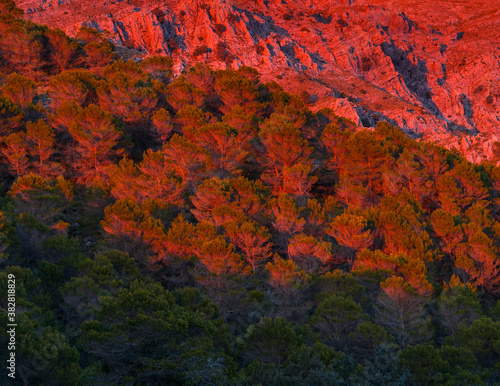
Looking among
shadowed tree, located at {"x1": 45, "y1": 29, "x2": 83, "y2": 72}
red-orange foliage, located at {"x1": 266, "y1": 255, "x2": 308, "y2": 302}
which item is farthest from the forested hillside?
shadowed tree, located at {"x1": 45, "y1": 29, "x2": 83, "y2": 72}

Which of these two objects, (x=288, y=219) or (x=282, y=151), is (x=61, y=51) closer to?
(x=282, y=151)

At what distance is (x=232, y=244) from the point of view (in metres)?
22.0

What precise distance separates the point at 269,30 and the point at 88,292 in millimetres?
60316

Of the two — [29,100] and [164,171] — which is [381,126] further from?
[29,100]

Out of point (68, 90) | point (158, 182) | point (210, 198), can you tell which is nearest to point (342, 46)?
point (68, 90)

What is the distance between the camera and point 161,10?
66062 mm

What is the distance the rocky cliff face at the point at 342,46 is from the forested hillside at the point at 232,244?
19.0 metres

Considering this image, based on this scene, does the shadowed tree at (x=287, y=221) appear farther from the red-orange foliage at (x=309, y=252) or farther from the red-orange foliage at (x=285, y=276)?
the red-orange foliage at (x=285, y=276)

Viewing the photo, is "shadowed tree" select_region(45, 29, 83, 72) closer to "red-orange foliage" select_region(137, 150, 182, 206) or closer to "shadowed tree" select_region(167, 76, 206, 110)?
"shadowed tree" select_region(167, 76, 206, 110)

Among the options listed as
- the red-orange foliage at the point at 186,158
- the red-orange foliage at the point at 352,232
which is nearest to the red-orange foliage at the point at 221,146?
the red-orange foliage at the point at 186,158

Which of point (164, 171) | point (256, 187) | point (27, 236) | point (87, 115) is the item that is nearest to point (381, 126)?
point (256, 187)

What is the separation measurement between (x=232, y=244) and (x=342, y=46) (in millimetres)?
53569

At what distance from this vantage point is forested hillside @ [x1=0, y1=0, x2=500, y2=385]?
486 inches

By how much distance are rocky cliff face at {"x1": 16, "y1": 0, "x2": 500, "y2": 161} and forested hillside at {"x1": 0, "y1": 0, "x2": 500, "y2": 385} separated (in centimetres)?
1897
